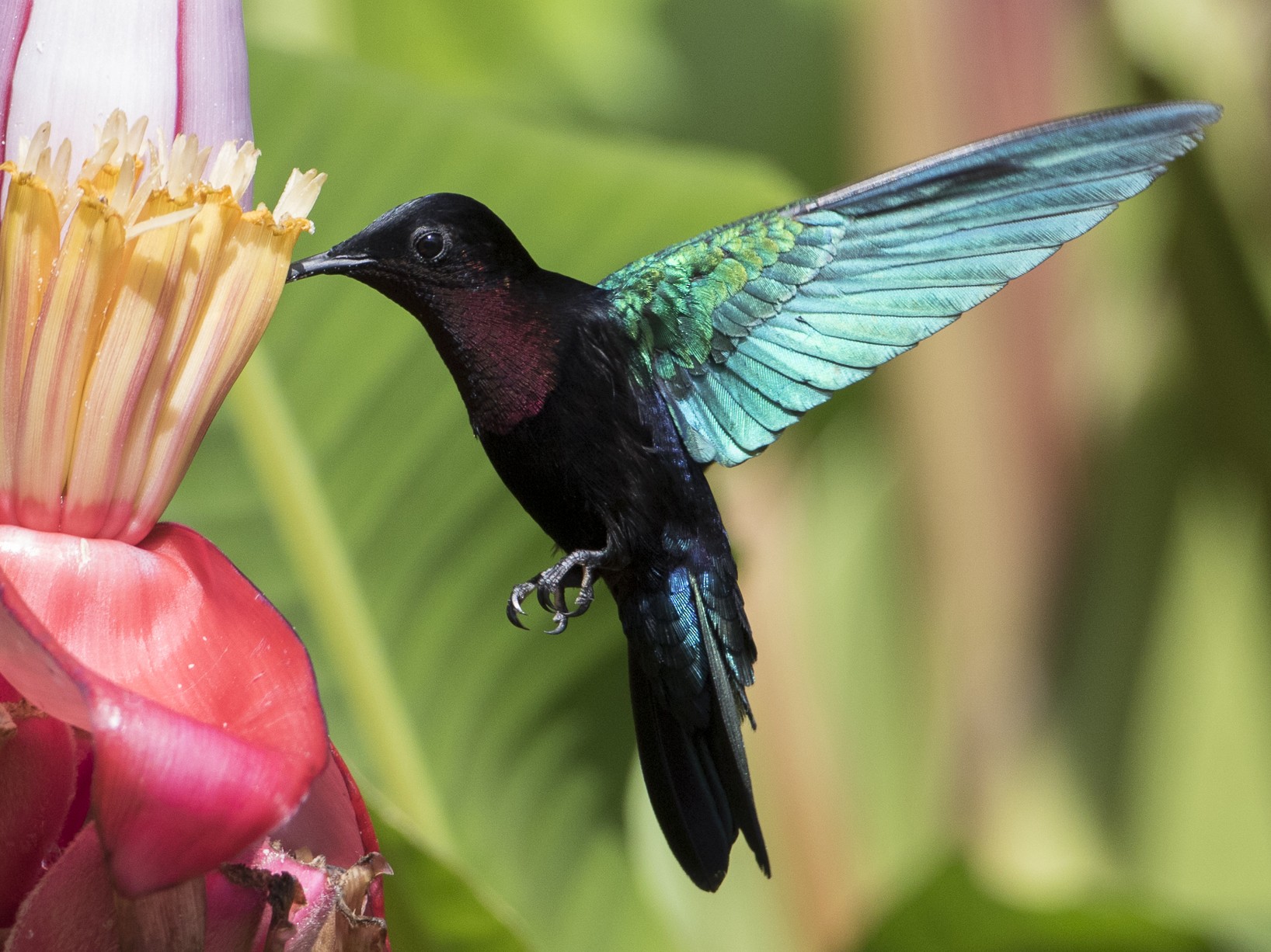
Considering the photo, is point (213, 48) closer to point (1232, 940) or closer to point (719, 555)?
point (719, 555)

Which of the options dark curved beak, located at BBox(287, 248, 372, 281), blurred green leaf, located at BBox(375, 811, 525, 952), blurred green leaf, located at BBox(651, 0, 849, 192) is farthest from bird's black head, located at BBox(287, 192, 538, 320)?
blurred green leaf, located at BBox(651, 0, 849, 192)

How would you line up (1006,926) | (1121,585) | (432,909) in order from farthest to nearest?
(1121,585) → (1006,926) → (432,909)

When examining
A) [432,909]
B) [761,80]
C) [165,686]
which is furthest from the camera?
[761,80]

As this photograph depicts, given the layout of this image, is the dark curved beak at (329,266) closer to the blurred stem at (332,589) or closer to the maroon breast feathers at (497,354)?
the maroon breast feathers at (497,354)

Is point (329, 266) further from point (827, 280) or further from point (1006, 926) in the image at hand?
point (1006, 926)

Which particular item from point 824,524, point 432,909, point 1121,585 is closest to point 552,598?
point 432,909

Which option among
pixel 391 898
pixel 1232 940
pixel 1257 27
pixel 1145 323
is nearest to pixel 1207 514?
pixel 1145 323

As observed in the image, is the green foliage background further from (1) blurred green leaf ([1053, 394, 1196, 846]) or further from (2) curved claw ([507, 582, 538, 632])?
(2) curved claw ([507, 582, 538, 632])

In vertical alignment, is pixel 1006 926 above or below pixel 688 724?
below
